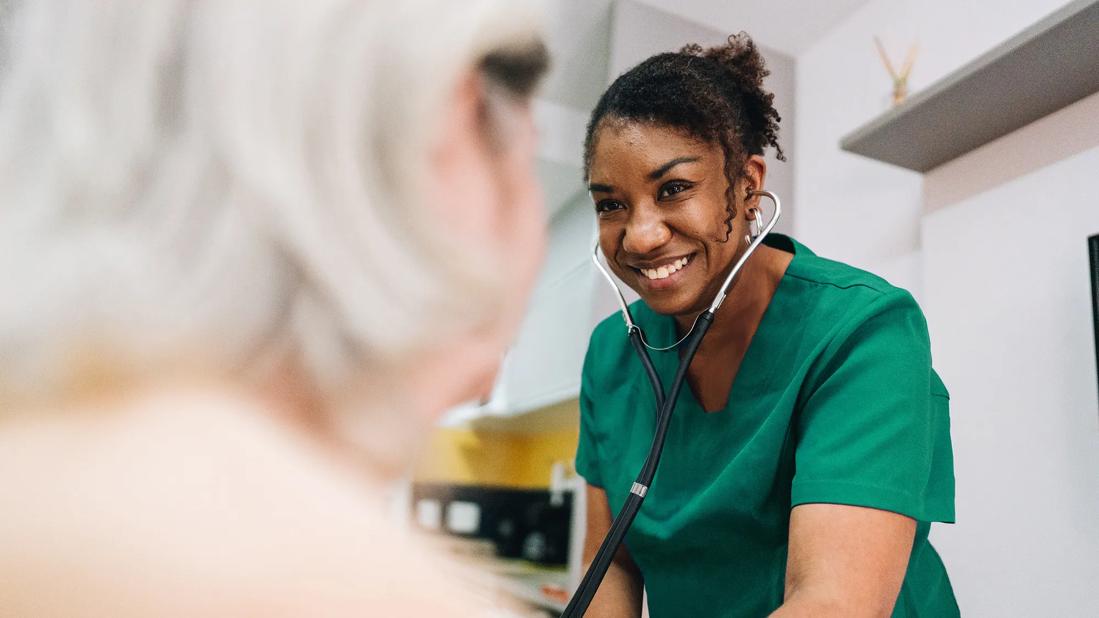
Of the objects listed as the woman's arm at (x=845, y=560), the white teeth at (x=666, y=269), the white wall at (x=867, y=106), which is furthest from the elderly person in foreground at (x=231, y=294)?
the white wall at (x=867, y=106)

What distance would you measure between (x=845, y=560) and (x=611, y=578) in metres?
0.38

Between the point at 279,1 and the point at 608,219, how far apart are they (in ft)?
1.85

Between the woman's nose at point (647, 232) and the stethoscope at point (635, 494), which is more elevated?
the woman's nose at point (647, 232)

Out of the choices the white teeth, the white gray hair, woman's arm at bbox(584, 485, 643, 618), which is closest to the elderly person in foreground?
the white gray hair

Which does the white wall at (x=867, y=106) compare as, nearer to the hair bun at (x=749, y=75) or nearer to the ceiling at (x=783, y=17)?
the ceiling at (x=783, y=17)

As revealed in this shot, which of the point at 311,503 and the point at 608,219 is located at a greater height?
the point at 608,219

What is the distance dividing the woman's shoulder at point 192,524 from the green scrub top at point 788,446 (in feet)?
1.61

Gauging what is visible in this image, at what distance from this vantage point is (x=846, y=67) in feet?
5.51

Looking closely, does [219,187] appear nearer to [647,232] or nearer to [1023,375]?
[647,232]

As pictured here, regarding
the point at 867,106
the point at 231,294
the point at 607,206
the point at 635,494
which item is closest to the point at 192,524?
the point at 231,294

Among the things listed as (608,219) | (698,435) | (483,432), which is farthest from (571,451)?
(483,432)

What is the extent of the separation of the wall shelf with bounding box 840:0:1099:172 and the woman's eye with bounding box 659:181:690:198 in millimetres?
665

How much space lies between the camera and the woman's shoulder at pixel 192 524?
0.67ft

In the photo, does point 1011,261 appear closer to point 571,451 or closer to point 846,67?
point 846,67
